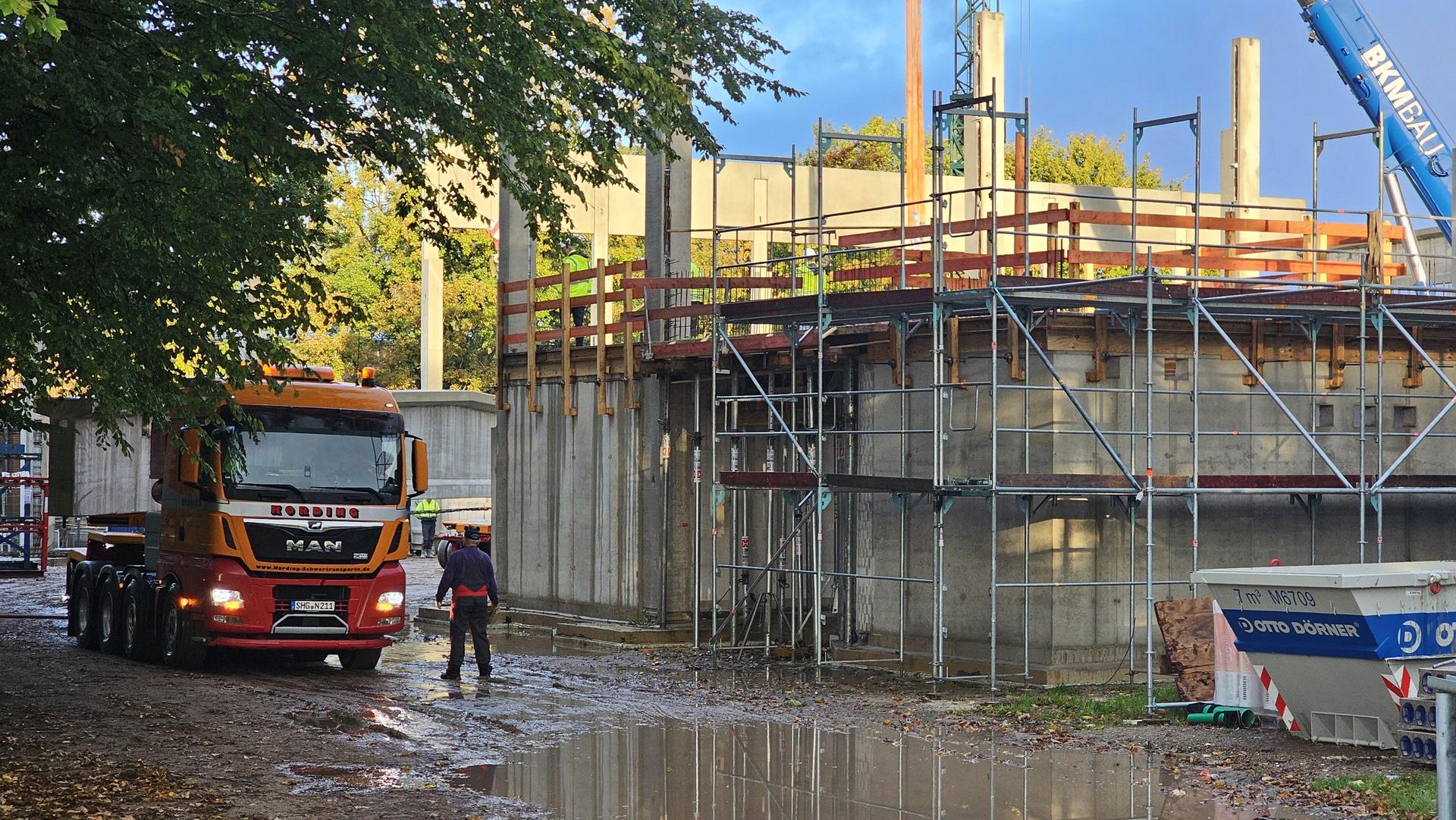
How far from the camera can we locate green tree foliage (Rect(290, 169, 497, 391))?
52.5 meters

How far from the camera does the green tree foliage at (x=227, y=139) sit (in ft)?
38.6

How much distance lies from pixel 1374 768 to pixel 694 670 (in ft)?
28.0

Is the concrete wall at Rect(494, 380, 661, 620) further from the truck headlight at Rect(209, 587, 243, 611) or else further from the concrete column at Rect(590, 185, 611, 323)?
the concrete column at Rect(590, 185, 611, 323)

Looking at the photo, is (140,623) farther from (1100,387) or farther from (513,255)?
(1100,387)

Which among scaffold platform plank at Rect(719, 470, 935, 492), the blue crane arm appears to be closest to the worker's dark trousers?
scaffold platform plank at Rect(719, 470, 935, 492)

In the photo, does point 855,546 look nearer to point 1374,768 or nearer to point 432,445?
point 1374,768

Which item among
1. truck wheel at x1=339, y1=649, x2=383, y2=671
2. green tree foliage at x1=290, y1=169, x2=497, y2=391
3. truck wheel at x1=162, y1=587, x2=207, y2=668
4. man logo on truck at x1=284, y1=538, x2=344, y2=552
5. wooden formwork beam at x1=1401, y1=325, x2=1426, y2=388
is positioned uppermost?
green tree foliage at x1=290, y1=169, x2=497, y2=391

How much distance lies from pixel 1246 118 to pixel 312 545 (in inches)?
929

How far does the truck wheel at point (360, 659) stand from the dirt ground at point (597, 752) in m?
0.64

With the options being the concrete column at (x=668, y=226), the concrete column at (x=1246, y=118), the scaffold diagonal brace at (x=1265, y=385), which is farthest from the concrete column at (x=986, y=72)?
the scaffold diagonal brace at (x=1265, y=385)

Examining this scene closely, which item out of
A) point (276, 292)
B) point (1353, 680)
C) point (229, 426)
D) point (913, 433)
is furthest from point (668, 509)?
point (1353, 680)

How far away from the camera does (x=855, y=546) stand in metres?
19.8

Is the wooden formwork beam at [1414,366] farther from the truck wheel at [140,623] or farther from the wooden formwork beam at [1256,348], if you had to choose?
the truck wheel at [140,623]

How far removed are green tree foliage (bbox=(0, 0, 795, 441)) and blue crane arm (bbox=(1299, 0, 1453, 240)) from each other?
1679 centimetres
